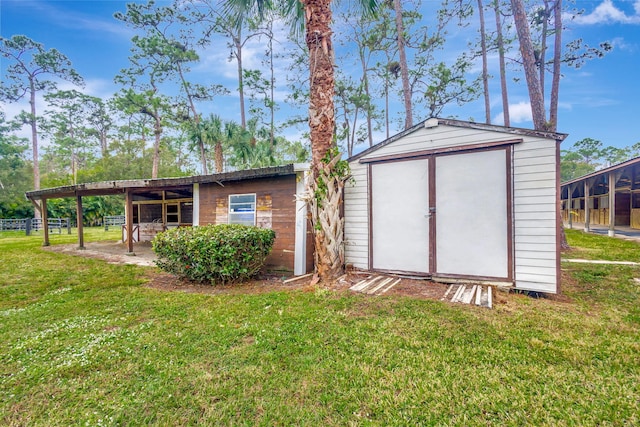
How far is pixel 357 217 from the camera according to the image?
5.47 metres

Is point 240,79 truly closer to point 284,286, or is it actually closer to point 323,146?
point 323,146

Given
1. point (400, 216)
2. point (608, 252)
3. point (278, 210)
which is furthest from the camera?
point (608, 252)

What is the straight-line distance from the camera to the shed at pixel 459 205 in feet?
12.9

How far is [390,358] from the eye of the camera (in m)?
2.36

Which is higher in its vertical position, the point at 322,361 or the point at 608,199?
the point at 608,199

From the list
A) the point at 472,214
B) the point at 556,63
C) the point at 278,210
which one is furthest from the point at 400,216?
the point at 556,63

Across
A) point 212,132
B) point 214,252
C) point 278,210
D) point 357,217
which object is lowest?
point 214,252

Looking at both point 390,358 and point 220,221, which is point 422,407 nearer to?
point 390,358

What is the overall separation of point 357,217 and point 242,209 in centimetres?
281

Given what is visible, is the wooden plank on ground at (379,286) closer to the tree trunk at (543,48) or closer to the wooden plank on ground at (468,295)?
the wooden plank on ground at (468,295)

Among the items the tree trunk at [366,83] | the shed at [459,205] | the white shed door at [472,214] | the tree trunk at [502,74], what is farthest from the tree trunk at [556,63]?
the tree trunk at [366,83]

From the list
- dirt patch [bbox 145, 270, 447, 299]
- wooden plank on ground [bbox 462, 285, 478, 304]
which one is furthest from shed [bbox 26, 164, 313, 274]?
wooden plank on ground [bbox 462, 285, 478, 304]

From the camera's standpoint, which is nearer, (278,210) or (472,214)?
(472,214)

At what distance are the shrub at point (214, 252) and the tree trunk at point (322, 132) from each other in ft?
3.92
